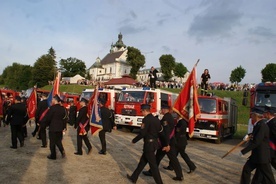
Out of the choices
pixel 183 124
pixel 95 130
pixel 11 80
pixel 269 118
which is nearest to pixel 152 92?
pixel 95 130

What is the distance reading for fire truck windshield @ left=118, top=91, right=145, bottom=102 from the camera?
17.5 meters

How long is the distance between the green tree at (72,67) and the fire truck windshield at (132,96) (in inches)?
4097

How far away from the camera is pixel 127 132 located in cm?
1877

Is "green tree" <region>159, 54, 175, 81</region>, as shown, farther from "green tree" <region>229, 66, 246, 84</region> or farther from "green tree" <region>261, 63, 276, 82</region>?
"green tree" <region>261, 63, 276, 82</region>

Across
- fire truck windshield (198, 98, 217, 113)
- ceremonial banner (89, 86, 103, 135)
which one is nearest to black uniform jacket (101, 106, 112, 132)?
ceremonial banner (89, 86, 103, 135)

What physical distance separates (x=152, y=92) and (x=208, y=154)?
6267mm

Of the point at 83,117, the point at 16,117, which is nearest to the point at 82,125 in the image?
the point at 83,117

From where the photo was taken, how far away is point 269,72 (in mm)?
84000

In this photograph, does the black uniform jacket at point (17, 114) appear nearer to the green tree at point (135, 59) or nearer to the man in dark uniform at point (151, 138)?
the man in dark uniform at point (151, 138)

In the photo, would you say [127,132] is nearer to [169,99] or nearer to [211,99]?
[169,99]

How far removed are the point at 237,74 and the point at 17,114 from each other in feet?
292

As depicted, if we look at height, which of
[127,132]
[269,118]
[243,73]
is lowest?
[127,132]

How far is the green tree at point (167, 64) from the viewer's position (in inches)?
3614

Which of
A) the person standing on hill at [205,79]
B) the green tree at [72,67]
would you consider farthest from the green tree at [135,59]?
the person standing on hill at [205,79]
